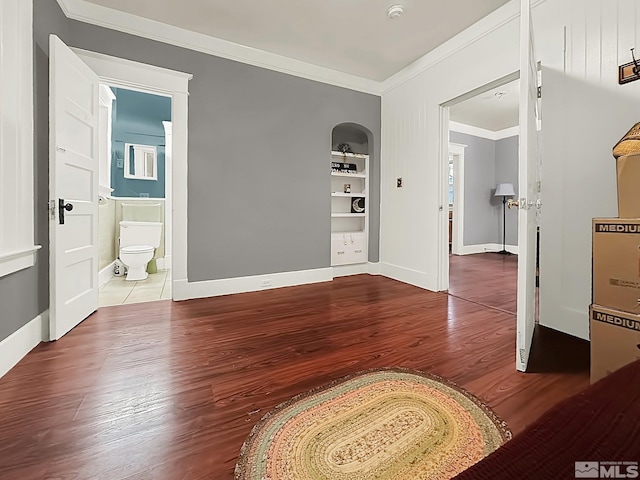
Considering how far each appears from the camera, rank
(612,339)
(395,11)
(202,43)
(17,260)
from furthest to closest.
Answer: (202,43)
(395,11)
(17,260)
(612,339)

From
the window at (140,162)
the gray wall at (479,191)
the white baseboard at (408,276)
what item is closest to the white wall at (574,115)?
the white baseboard at (408,276)

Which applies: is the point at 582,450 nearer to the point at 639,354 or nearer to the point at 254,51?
the point at 639,354

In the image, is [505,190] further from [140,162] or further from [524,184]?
[140,162]

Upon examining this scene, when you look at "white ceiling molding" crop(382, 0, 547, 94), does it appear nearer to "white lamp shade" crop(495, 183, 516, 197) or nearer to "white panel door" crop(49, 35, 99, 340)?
"white panel door" crop(49, 35, 99, 340)

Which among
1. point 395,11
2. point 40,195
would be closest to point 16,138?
point 40,195

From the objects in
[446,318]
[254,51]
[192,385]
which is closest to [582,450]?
[192,385]

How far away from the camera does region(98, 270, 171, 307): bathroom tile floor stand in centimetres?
308

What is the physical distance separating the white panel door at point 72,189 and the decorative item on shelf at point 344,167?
277 cm

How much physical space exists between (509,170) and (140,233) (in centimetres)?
715

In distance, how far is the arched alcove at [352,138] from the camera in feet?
14.9

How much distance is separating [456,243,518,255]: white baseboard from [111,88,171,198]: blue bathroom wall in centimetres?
610

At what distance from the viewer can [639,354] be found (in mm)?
1274

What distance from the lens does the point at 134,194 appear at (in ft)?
16.7

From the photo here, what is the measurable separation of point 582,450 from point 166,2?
142 inches
